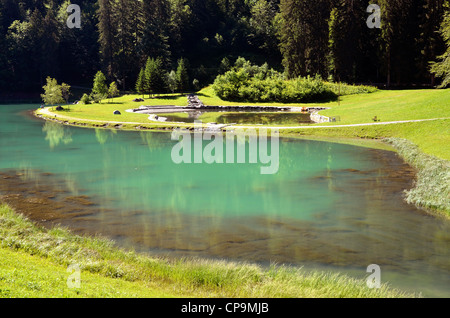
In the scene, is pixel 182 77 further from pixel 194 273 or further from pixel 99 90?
pixel 194 273

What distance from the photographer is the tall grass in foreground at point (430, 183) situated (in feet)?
72.4

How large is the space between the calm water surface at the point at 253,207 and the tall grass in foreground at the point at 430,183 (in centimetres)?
89

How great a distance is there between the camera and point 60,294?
34.6 feet

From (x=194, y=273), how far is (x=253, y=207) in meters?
9.46

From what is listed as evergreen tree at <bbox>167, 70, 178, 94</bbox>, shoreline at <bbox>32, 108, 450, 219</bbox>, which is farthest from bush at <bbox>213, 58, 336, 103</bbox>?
shoreline at <bbox>32, 108, 450, 219</bbox>

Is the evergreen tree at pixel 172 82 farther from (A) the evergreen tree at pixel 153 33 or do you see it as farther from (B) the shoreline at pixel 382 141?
(B) the shoreline at pixel 382 141

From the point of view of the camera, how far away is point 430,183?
81.3 feet

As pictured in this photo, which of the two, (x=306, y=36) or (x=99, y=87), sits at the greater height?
(x=306, y=36)

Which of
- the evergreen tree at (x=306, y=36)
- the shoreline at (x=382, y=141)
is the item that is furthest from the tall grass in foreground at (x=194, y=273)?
the evergreen tree at (x=306, y=36)

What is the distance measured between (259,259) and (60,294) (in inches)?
303

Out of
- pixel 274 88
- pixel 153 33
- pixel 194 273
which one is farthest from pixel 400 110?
pixel 153 33

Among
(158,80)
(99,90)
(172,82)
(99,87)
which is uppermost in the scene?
(158,80)

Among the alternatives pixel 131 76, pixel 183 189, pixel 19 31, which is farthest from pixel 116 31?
pixel 183 189
